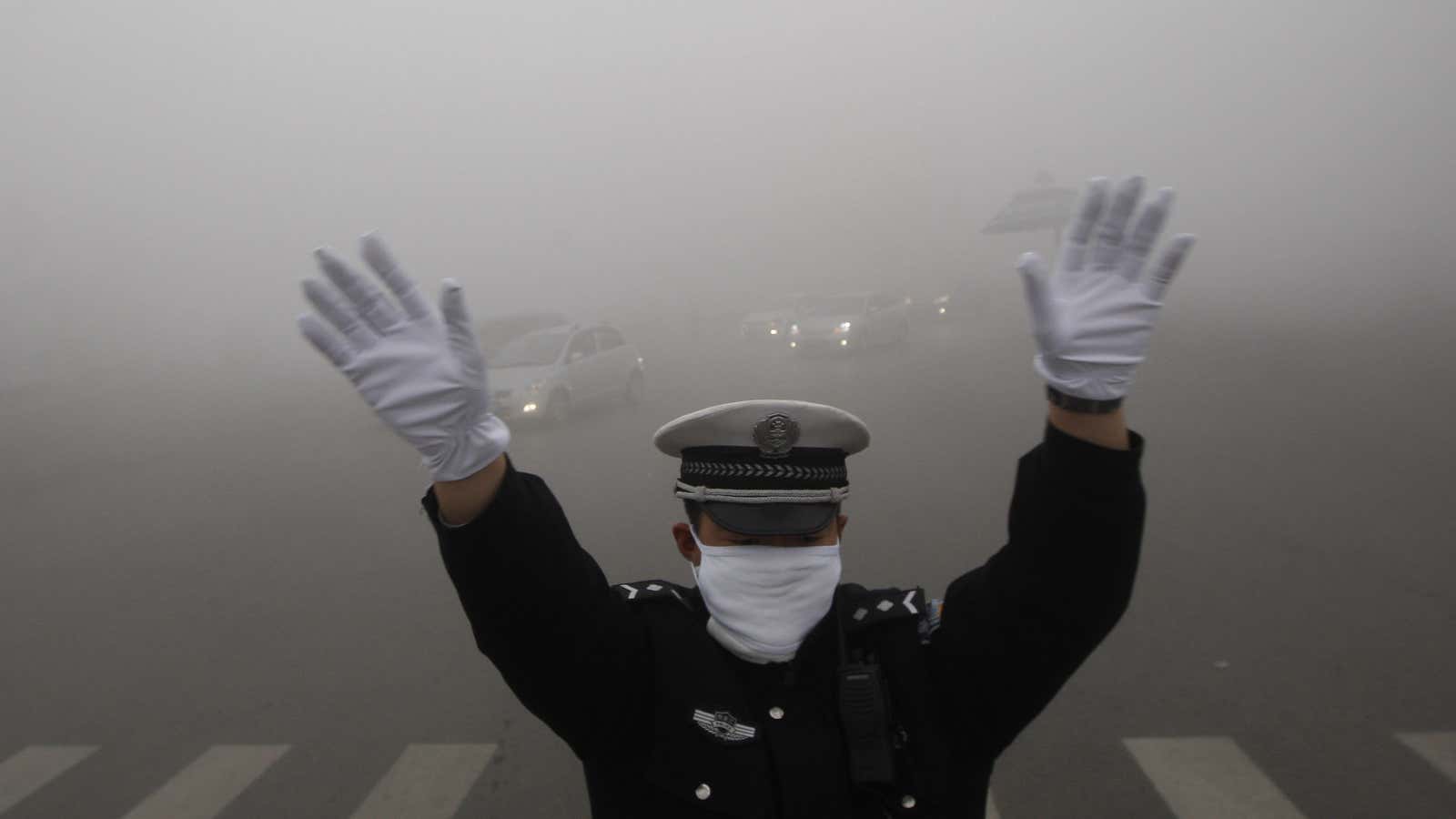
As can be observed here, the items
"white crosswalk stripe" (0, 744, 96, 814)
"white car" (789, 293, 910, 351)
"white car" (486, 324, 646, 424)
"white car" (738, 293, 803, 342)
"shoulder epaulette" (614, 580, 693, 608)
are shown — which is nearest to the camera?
"shoulder epaulette" (614, 580, 693, 608)

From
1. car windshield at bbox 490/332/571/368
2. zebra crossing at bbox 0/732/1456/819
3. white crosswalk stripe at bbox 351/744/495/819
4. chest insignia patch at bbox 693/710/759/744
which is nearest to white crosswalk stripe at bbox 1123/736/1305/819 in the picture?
zebra crossing at bbox 0/732/1456/819

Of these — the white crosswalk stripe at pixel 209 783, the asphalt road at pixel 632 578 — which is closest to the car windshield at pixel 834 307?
the asphalt road at pixel 632 578

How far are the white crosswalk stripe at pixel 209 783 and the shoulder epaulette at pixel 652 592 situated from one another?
9.86 ft

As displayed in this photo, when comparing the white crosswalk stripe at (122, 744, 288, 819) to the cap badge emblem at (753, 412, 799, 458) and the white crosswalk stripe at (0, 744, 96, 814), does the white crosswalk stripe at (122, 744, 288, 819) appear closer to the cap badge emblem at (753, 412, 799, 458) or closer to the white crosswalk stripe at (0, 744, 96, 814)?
the white crosswalk stripe at (0, 744, 96, 814)

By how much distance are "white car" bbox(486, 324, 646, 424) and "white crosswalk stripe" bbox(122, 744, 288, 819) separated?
7.04m

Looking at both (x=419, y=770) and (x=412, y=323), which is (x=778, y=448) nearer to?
(x=412, y=323)

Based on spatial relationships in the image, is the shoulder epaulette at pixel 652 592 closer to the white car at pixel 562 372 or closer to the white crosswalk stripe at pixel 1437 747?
the white crosswalk stripe at pixel 1437 747

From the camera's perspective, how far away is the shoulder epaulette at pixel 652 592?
1.68 metres

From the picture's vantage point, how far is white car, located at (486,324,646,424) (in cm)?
1141

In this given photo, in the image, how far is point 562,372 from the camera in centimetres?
1196

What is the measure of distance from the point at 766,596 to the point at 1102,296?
814 mm

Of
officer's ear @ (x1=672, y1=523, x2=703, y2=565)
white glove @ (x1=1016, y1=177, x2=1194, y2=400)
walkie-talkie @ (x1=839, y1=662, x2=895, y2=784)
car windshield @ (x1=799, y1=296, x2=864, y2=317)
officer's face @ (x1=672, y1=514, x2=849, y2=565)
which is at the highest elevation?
white glove @ (x1=1016, y1=177, x2=1194, y2=400)

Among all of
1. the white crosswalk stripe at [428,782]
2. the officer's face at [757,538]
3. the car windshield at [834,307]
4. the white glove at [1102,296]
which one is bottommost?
the car windshield at [834,307]

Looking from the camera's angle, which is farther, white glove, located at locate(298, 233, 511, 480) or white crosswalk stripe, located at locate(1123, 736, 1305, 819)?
white crosswalk stripe, located at locate(1123, 736, 1305, 819)
